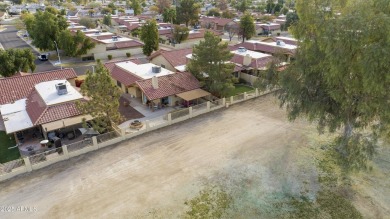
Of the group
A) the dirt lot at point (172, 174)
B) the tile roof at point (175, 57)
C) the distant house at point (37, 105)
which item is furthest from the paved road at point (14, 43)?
the dirt lot at point (172, 174)

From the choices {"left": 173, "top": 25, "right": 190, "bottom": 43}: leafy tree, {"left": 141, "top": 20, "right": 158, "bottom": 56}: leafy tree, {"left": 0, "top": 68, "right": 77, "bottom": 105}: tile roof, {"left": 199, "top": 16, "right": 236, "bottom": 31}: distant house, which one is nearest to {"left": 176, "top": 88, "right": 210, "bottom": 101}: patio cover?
{"left": 0, "top": 68, "right": 77, "bottom": 105}: tile roof

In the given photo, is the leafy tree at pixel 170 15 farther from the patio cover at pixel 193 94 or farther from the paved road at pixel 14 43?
the patio cover at pixel 193 94

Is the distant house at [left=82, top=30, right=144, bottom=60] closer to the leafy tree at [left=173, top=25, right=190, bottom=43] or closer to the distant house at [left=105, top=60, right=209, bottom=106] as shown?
the leafy tree at [left=173, top=25, right=190, bottom=43]

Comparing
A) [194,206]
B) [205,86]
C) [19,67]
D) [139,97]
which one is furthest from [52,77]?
[194,206]

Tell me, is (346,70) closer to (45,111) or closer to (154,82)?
(154,82)

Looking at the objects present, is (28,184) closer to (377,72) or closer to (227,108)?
(227,108)
